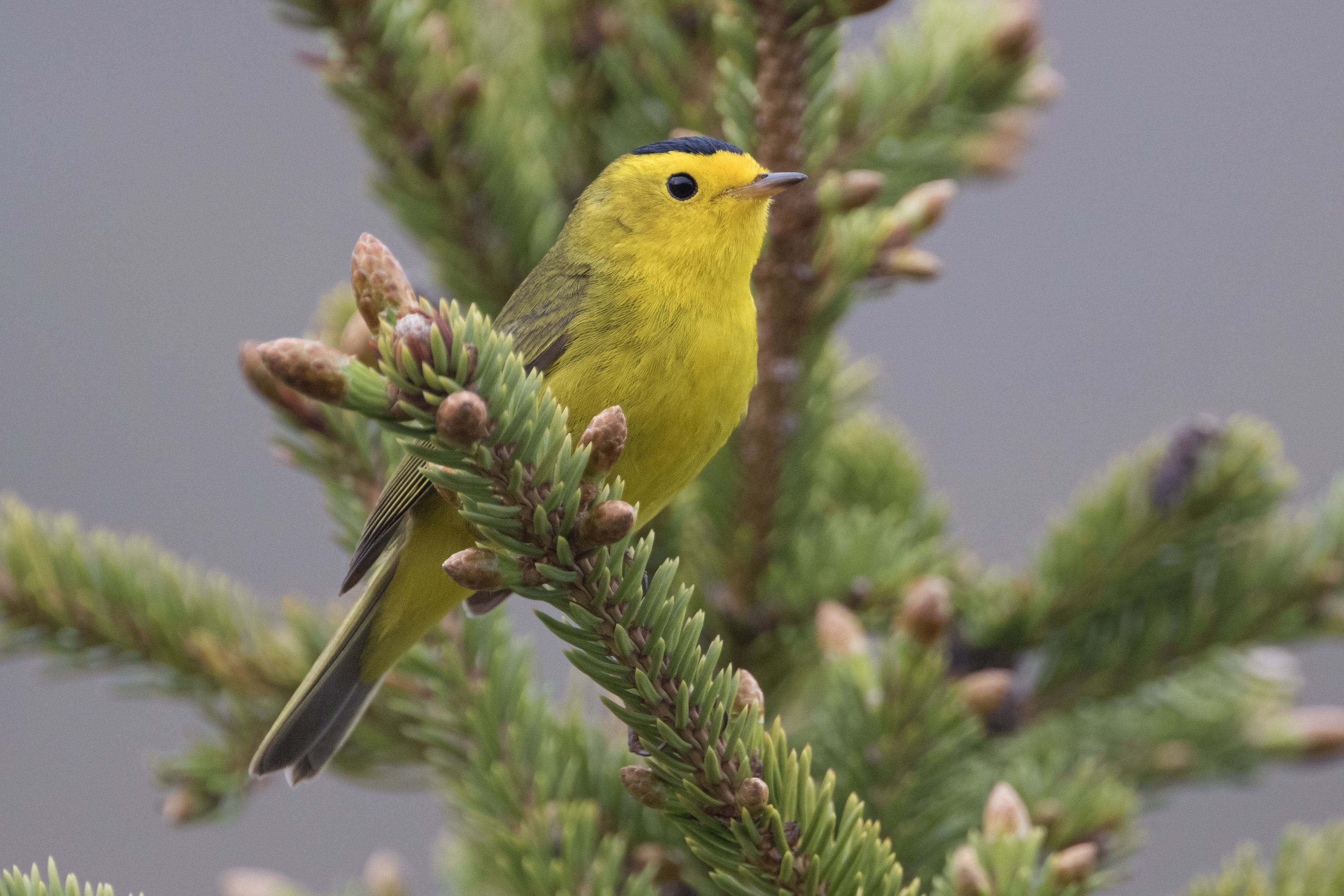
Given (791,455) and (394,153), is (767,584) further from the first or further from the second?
(394,153)

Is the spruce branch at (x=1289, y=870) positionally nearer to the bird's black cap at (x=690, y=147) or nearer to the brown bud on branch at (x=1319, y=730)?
the brown bud on branch at (x=1319, y=730)

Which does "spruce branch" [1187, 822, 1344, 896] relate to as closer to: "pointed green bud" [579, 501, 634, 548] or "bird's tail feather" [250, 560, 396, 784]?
"pointed green bud" [579, 501, 634, 548]

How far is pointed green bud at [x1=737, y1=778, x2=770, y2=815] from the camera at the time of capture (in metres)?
0.77

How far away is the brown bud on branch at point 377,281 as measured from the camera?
744 mm

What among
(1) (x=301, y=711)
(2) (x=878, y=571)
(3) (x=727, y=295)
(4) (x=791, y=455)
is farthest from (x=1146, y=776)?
(1) (x=301, y=711)

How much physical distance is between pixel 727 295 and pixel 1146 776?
0.83 m

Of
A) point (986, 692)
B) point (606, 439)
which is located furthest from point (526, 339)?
point (986, 692)

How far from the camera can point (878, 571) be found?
Answer: 1312mm

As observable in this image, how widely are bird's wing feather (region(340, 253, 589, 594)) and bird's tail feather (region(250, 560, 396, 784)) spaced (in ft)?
0.27

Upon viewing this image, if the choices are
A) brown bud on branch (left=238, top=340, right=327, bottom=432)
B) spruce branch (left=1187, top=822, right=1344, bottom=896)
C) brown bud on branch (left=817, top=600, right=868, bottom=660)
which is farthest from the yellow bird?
spruce branch (left=1187, top=822, right=1344, bottom=896)

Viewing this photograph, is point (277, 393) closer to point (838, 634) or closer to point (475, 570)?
point (475, 570)

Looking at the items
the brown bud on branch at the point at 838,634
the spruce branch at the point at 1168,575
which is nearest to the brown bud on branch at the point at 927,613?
the brown bud on branch at the point at 838,634

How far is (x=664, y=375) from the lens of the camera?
1168mm

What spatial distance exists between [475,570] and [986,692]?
568mm
